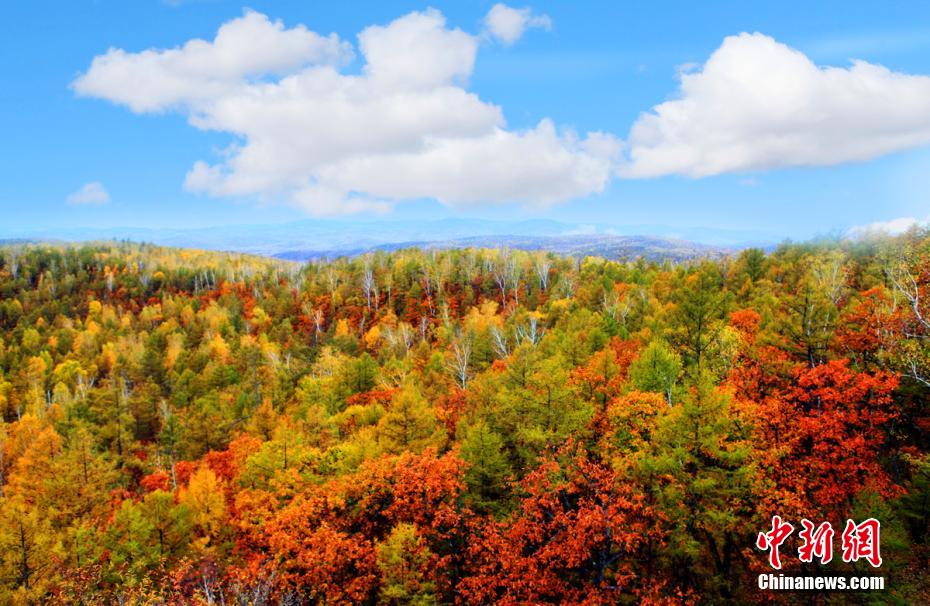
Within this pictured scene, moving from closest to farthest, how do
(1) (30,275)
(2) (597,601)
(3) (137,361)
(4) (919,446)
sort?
(2) (597,601)
(4) (919,446)
(3) (137,361)
(1) (30,275)

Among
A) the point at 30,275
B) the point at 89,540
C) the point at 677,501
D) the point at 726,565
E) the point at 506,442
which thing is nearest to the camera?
the point at 677,501

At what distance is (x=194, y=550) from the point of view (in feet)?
124

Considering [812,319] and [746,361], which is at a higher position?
[812,319]

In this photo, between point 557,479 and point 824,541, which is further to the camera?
point 557,479

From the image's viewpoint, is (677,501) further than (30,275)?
No

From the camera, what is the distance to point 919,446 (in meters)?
30.5

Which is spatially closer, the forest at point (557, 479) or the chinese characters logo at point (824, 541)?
the chinese characters logo at point (824, 541)

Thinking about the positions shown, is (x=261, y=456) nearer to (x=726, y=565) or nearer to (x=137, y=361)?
(x=726, y=565)

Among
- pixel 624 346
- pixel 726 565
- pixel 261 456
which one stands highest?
pixel 624 346

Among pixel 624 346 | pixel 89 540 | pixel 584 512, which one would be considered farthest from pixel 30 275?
pixel 584 512

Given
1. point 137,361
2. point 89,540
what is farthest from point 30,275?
point 89,540

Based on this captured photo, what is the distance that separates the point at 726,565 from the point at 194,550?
3576cm

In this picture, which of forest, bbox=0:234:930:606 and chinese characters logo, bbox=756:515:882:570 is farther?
forest, bbox=0:234:930:606

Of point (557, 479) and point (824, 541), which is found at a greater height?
point (557, 479)
